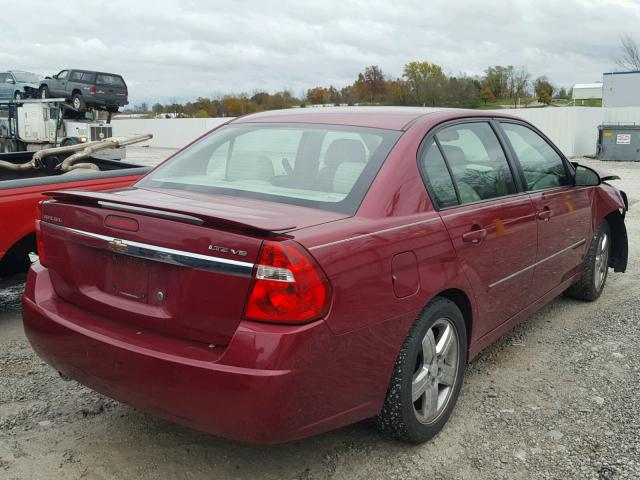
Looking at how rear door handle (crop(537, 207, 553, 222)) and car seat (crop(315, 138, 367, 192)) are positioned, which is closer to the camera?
car seat (crop(315, 138, 367, 192))

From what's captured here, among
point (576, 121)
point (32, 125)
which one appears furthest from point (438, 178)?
point (576, 121)

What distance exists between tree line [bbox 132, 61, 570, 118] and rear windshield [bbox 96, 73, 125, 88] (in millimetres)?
20733

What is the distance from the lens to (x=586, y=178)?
4.82 meters

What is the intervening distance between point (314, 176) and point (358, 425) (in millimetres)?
1253

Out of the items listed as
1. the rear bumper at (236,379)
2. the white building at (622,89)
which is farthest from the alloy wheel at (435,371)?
the white building at (622,89)

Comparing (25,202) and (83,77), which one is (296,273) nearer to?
(25,202)

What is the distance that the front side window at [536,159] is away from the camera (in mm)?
4160

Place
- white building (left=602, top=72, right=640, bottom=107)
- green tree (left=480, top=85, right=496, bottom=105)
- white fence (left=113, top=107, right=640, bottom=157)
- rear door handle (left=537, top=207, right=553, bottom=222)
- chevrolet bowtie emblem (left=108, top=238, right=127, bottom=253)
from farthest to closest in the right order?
green tree (left=480, top=85, right=496, bottom=105), white building (left=602, top=72, right=640, bottom=107), white fence (left=113, top=107, right=640, bottom=157), rear door handle (left=537, top=207, right=553, bottom=222), chevrolet bowtie emblem (left=108, top=238, right=127, bottom=253)

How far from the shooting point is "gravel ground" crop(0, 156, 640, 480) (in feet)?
9.51

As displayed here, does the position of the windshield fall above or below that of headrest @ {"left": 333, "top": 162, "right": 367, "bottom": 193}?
above

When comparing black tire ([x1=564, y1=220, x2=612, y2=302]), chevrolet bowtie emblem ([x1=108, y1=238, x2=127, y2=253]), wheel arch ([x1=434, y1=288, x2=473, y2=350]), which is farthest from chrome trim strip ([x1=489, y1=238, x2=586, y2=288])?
chevrolet bowtie emblem ([x1=108, y1=238, x2=127, y2=253])

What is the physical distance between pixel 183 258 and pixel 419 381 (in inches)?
50.4

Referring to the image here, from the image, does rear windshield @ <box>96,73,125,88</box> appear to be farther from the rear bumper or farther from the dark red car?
the rear bumper

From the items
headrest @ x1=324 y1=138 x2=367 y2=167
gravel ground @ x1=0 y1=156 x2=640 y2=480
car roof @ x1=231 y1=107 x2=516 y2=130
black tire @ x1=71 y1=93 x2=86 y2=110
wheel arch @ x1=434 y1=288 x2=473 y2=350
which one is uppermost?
black tire @ x1=71 y1=93 x2=86 y2=110
